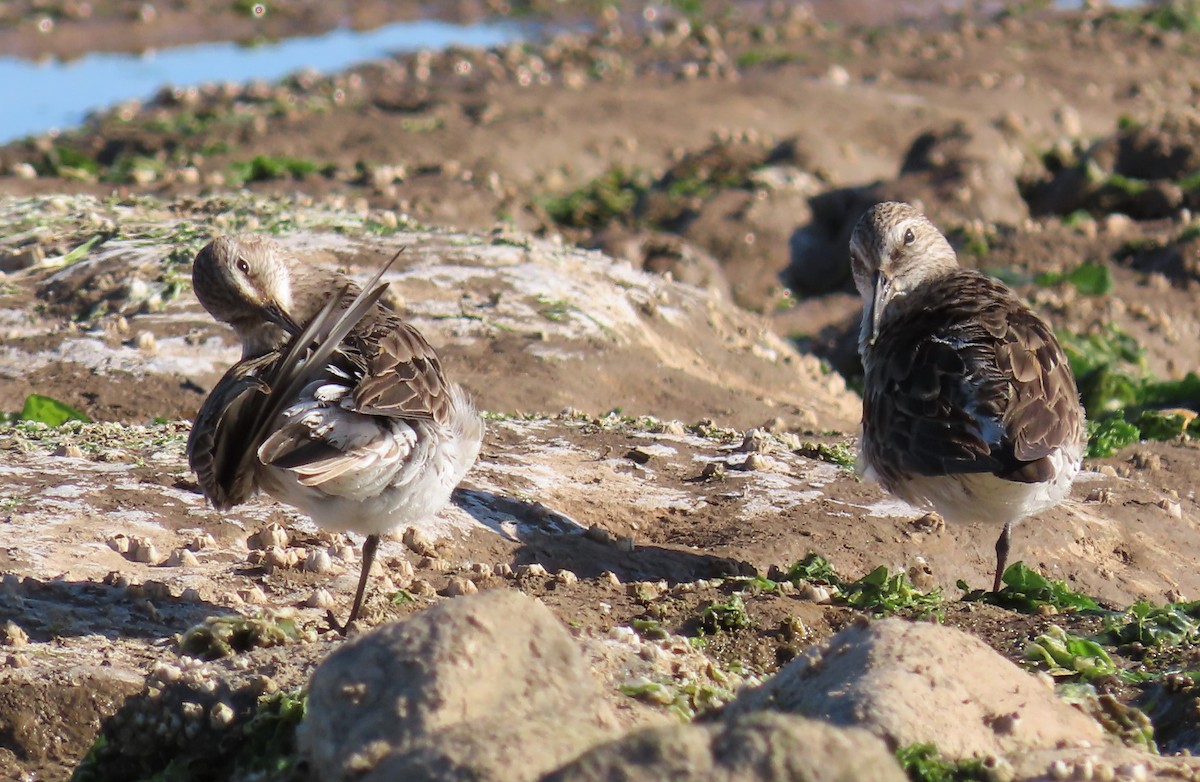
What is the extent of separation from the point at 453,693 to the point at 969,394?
319 cm

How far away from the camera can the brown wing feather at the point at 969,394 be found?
20.7 feet

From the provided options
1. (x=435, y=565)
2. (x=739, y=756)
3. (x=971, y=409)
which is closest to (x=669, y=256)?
(x=971, y=409)

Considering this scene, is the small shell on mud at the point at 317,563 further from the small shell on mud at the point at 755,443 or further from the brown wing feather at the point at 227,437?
the small shell on mud at the point at 755,443

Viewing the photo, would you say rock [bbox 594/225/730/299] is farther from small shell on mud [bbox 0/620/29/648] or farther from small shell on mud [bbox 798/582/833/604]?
small shell on mud [bbox 0/620/29/648]

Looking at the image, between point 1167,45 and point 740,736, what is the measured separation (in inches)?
779

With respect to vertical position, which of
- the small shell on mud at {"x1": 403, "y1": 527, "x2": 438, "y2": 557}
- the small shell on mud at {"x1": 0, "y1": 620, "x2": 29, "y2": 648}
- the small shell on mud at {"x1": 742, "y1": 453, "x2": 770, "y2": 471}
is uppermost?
the small shell on mud at {"x1": 0, "y1": 620, "x2": 29, "y2": 648}

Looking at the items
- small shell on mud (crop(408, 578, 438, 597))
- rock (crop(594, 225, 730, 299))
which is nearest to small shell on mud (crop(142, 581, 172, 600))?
small shell on mud (crop(408, 578, 438, 597))

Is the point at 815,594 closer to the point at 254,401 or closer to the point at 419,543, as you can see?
the point at 419,543

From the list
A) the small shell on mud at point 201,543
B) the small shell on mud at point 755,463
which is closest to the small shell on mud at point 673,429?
the small shell on mud at point 755,463

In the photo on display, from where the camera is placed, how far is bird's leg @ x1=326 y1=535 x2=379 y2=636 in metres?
5.73

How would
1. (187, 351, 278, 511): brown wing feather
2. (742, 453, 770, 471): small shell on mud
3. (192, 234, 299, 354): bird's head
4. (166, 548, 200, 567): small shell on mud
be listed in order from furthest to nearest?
(742, 453, 770, 471): small shell on mud
(192, 234, 299, 354): bird's head
(166, 548, 200, 567): small shell on mud
(187, 351, 278, 511): brown wing feather

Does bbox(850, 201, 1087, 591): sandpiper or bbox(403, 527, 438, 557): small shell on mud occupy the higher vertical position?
bbox(850, 201, 1087, 591): sandpiper

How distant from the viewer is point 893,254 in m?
7.62

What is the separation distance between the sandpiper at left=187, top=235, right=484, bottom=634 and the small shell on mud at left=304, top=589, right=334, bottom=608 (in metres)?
0.16
